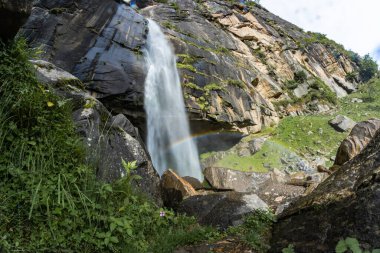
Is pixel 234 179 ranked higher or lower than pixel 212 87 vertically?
lower

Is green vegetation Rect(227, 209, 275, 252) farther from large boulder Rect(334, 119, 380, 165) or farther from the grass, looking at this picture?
the grass

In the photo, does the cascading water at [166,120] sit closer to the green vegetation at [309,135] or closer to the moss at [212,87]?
the moss at [212,87]

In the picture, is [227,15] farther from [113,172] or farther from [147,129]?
[113,172]

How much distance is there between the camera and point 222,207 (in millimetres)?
7008

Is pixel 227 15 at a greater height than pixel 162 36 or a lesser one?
greater

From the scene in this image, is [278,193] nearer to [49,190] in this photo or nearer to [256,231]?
[256,231]

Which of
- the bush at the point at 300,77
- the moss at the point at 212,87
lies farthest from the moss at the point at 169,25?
the bush at the point at 300,77

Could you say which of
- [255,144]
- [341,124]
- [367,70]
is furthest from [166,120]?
[367,70]

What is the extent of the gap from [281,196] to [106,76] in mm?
10240

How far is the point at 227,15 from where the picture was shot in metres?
35.2

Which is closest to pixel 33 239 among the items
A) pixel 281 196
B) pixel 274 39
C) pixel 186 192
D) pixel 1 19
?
pixel 1 19

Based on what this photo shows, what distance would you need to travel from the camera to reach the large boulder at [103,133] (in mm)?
6008

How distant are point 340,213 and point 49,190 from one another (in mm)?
3241

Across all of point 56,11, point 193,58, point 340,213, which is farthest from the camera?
point 193,58
